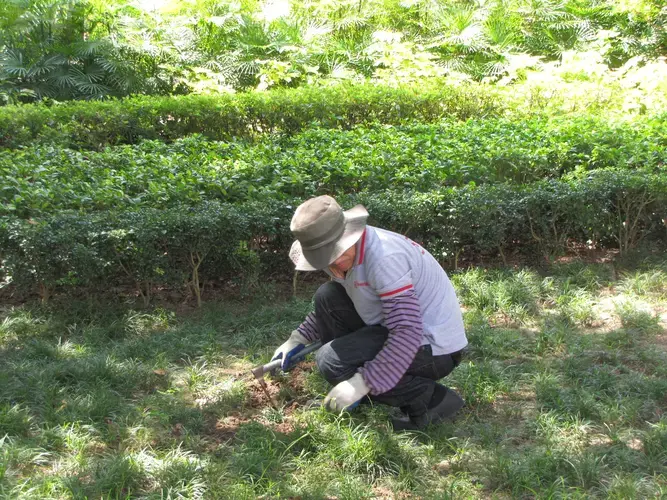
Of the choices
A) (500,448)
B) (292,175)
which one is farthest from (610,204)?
(500,448)

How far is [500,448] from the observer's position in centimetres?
299

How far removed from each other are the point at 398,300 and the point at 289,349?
75 centimetres

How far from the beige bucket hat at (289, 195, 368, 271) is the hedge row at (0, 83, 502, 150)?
5.23 m

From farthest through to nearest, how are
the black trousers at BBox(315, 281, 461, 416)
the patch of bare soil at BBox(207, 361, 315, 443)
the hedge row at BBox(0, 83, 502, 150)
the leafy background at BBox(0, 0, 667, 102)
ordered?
1. the leafy background at BBox(0, 0, 667, 102)
2. the hedge row at BBox(0, 83, 502, 150)
3. the patch of bare soil at BBox(207, 361, 315, 443)
4. the black trousers at BBox(315, 281, 461, 416)

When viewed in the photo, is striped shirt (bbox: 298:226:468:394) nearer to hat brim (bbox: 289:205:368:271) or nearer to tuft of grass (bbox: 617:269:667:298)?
hat brim (bbox: 289:205:368:271)

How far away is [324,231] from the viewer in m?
2.79

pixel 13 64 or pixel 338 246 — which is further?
pixel 13 64

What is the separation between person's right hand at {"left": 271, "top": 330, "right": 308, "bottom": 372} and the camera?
10.9ft

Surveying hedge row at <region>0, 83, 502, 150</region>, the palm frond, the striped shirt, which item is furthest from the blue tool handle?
the palm frond

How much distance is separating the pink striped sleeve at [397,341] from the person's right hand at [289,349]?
555 mm

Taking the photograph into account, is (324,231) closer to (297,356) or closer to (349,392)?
(349,392)

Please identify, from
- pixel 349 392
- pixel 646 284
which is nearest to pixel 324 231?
pixel 349 392

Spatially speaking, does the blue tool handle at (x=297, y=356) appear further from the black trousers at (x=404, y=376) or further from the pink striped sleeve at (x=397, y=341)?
the pink striped sleeve at (x=397, y=341)

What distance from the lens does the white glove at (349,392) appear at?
2842mm
